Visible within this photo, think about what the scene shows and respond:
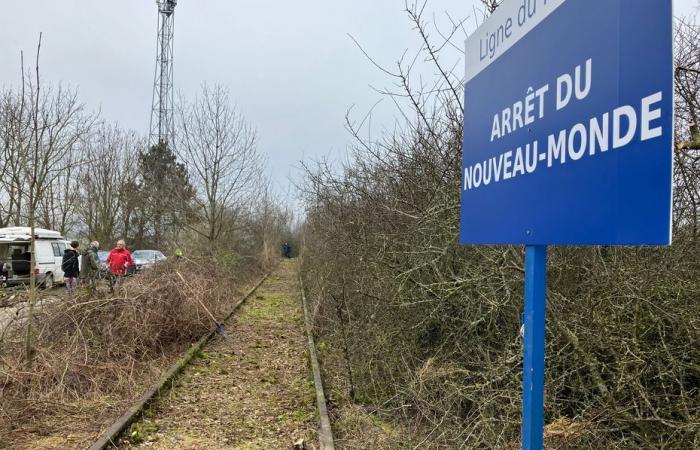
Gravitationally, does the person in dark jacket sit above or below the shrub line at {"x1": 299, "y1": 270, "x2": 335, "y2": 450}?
above

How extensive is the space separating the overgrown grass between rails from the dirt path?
562 millimetres

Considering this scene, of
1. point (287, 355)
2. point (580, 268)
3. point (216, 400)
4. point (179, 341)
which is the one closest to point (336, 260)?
point (287, 355)

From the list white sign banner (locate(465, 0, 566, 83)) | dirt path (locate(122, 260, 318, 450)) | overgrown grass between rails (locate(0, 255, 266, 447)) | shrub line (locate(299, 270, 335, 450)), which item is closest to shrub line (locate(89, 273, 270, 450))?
dirt path (locate(122, 260, 318, 450))

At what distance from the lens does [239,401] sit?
6.60m

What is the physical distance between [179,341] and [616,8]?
9571 millimetres

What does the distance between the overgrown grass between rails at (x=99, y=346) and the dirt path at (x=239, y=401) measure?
1.85ft

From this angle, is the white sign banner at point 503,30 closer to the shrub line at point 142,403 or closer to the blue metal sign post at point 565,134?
the blue metal sign post at point 565,134

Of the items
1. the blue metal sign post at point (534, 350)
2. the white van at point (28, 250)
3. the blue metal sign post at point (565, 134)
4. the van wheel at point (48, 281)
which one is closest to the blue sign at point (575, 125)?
the blue metal sign post at point (565, 134)

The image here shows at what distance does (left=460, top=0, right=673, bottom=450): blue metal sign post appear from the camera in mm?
1332

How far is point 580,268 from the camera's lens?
4.13 m

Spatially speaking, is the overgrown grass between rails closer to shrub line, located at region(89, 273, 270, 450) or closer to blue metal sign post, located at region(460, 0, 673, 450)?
shrub line, located at region(89, 273, 270, 450)

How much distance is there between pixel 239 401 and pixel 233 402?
82 millimetres

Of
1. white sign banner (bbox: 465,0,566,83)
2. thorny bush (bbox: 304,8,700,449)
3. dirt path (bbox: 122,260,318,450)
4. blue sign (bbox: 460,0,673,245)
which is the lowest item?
dirt path (bbox: 122,260,318,450)

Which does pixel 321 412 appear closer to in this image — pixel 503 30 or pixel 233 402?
pixel 233 402
